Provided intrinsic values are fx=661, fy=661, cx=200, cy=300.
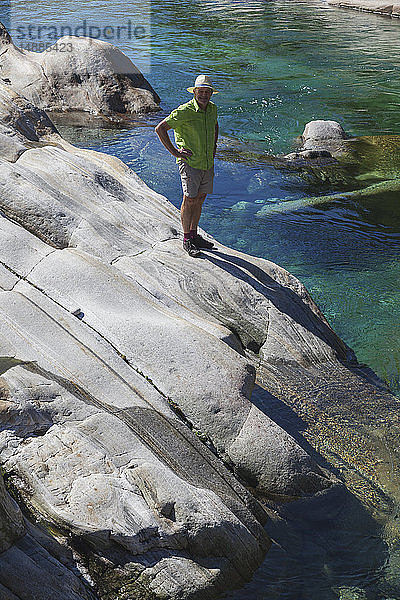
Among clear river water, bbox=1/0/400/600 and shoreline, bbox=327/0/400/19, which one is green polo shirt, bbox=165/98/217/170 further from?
shoreline, bbox=327/0/400/19

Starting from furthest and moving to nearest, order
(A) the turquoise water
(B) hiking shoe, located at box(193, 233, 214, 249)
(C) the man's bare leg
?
1. (A) the turquoise water
2. (B) hiking shoe, located at box(193, 233, 214, 249)
3. (C) the man's bare leg

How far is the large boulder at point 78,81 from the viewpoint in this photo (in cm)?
1908

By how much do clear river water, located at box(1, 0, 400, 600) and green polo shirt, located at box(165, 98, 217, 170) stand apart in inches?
126

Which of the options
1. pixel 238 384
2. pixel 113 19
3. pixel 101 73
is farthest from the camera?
pixel 113 19

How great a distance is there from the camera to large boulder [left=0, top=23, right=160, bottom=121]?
751 inches

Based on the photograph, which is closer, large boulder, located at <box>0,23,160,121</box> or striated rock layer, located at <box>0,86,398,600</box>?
striated rock layer, located at <box>0,86,398,600</box>

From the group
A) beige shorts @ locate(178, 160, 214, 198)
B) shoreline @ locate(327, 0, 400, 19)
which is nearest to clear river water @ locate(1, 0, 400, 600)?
shoreline @ locate(327, 0, 400, 19)

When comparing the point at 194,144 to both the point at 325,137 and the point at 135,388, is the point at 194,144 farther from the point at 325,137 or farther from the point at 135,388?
the point at 325,137

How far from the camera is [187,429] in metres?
5.76

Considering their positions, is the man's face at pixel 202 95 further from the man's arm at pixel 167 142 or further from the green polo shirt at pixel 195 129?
the man's arm at pixel 167 142

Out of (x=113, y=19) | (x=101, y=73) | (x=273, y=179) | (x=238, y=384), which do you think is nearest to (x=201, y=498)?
(x=238, y=384)

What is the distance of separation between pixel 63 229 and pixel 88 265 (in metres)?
1.05

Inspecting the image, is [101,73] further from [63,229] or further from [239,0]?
[239,0]

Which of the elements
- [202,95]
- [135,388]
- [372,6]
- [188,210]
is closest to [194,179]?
[188,210]
